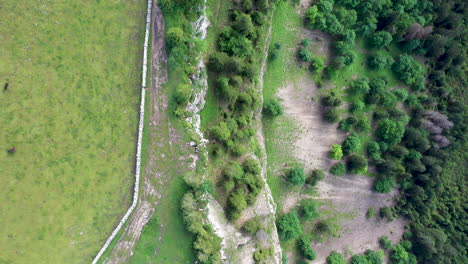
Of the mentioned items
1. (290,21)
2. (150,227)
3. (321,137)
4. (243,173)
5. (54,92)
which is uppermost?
(290,21)

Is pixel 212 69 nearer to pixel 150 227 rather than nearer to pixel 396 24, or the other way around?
pixel 150 227

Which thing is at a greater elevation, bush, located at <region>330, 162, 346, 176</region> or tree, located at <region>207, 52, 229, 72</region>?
tree, located at <region>207, 52, 229, 72</region>

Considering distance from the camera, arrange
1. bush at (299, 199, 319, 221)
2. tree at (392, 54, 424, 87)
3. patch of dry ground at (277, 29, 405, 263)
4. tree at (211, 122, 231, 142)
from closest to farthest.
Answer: tree at (211, 122, 231, 142) < bush at (299, 199, 319, 221) < patch of dry ground at (277, 29, 405, 263) < tree at (392, 54, 424, 87)

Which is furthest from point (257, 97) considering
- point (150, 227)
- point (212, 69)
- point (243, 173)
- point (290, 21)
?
point (150, 227)

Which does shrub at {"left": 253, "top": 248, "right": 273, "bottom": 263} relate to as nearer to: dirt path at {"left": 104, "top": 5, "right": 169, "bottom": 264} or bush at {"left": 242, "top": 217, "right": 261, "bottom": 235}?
bush at {"left": 242, "top": 217, "right": 261, "bottom": 235}

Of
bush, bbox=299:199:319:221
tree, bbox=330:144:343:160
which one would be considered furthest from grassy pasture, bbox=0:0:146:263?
tree, bbox=330:144:343:160

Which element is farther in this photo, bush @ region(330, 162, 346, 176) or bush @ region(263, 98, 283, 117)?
bush @ region(330, 162, 346, 176)
